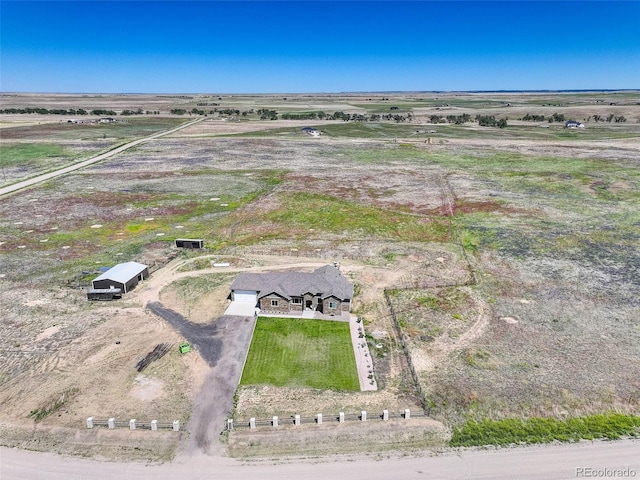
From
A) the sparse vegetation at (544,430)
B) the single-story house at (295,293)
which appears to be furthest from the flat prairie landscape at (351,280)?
the single-story house at (295,293)

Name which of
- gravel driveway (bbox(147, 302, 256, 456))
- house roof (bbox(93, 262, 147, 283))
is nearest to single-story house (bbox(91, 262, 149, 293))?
house roof (bbox(93, 262, 147, 283))

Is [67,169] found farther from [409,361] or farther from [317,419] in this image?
[317,419]

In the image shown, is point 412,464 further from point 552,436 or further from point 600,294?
point 600,294

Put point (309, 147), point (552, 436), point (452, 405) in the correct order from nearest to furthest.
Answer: point (552, 436)
point (452, 405)
point (309, 147)

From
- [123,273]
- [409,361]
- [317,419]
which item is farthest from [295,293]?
[123,273]

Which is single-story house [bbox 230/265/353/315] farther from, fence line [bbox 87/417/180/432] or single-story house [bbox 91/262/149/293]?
fence line [bbox 87/417/180/432]

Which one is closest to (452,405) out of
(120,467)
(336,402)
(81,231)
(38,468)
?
(336,402)
